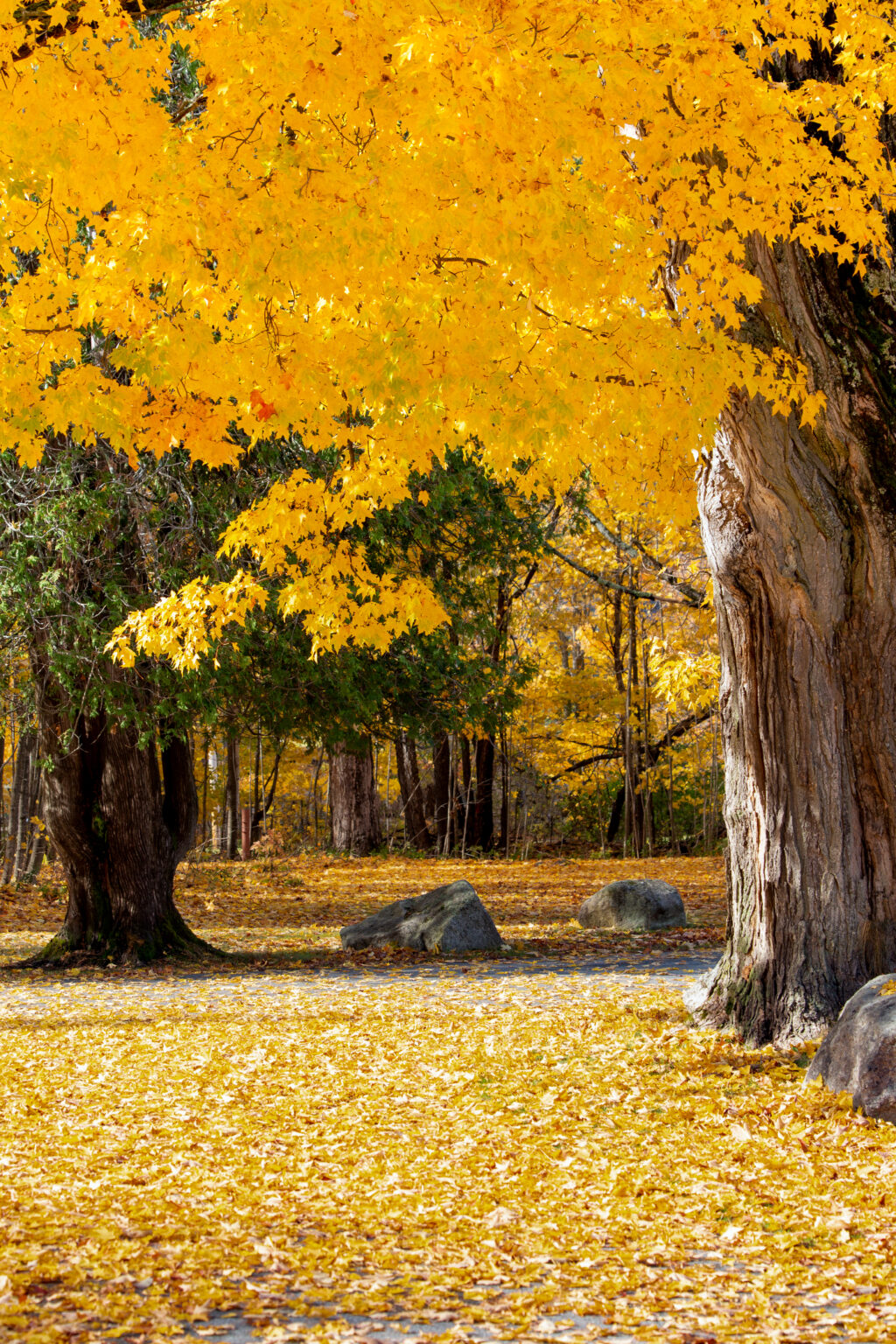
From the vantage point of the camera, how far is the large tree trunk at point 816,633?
5.53 metres

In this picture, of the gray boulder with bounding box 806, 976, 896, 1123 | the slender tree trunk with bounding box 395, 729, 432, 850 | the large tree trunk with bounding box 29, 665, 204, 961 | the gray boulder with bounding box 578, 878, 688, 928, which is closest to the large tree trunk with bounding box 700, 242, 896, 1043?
the gray boulder with bounding box 806, 976, 896, 1123

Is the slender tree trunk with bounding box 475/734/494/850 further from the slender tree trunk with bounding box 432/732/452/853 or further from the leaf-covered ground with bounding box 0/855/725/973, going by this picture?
the leaf-covered ground with bounding box 0/855/725/973

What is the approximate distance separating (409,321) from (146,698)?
217 inches

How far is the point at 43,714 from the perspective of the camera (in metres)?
9.52

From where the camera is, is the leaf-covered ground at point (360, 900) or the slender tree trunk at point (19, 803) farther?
the slender tree trunk at point (19, 803)

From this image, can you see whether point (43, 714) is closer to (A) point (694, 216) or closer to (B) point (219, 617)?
(B) point (219, 617)

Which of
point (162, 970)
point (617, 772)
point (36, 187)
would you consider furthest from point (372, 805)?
point (36, 187)

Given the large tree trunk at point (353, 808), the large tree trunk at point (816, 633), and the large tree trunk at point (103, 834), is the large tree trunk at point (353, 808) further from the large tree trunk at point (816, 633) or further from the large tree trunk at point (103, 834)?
the large tree trunk at point (816, 633)

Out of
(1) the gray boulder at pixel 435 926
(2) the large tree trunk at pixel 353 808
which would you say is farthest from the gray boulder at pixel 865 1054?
(2) the large tree trunk at pixel 353 808

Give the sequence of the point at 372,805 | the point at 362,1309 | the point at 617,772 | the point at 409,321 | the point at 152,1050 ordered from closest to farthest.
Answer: the point at 362,1309 < the point at 409,321 < the point at 152,1050 < the point at 372,805 < the point at 617,772

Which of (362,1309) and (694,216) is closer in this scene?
(362,1309)

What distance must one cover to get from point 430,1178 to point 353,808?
16236mm

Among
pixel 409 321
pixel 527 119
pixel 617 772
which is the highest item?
pixel 527 119

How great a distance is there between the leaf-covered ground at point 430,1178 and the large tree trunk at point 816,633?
67 cm
